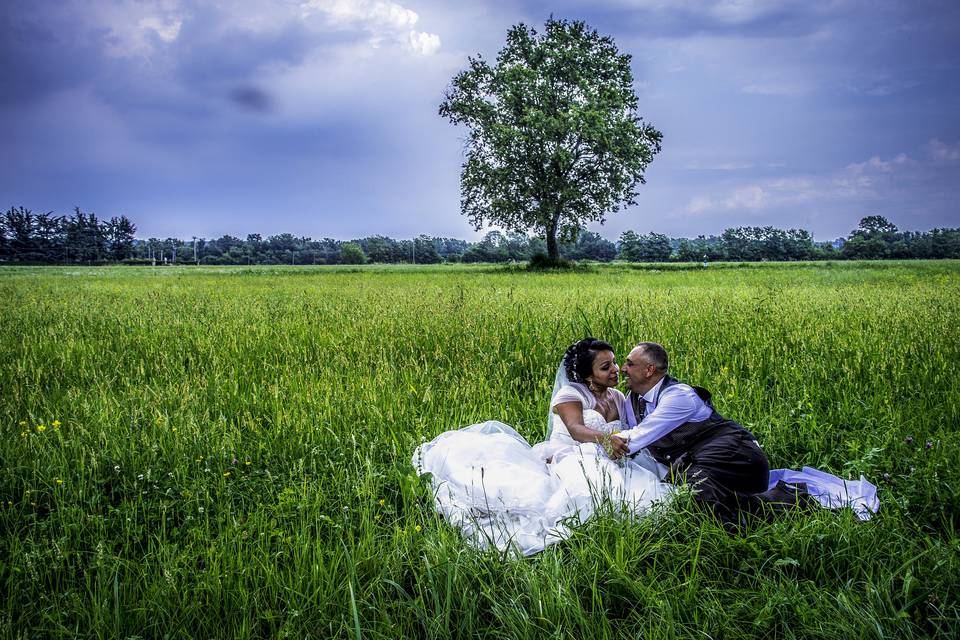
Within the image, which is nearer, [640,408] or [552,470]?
[552,470]

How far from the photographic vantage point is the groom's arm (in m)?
3.74

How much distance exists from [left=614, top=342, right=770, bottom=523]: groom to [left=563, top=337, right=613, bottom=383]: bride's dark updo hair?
34cm

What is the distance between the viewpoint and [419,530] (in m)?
3.14

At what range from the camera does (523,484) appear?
343cm

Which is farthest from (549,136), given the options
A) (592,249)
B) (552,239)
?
(592,249)

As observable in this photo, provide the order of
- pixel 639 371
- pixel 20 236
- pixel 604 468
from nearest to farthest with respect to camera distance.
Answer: pixel 604 468
pixel 639 371
pixel 20 236

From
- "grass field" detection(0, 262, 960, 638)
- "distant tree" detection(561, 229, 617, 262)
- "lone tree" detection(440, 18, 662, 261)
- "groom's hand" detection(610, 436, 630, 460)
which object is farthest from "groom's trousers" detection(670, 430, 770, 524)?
"distant tree" detection(561, 229, 617, 262)

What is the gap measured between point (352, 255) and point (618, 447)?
112647mm

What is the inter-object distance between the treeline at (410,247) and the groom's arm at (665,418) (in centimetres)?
6028

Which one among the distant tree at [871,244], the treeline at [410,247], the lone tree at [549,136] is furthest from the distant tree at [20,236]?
the distant tree at [871,244]

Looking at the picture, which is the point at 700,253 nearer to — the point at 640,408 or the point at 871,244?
the point at 871,244

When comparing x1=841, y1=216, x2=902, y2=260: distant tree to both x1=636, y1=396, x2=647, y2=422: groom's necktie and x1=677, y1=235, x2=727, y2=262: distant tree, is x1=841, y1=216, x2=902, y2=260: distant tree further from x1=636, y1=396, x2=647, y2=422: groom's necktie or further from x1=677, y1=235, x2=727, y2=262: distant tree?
x1=636, y1=396, x2=647, y2=422: groom's necktie

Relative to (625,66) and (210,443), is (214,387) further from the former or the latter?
(625,66)

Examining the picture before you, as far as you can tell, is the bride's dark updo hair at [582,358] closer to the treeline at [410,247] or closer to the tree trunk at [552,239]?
the tree trunk at [552,239]
